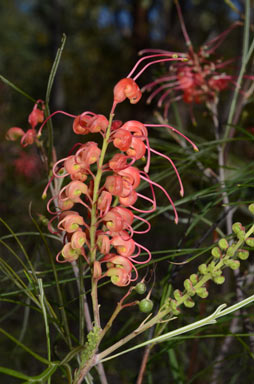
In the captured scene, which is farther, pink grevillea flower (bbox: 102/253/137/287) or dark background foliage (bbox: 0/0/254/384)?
dark background foliage (bbox: 0/0/254/384)

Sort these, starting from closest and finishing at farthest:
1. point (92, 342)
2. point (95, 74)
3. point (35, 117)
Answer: point (92, 342) < point (35, 117) < point (95, 74)

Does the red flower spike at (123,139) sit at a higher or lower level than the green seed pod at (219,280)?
higher

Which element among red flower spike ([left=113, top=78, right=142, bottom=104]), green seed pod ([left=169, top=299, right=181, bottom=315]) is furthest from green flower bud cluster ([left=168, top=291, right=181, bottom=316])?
red flower spike ([left=113, top=78, right=142, bottom=104])

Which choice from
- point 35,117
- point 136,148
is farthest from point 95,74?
point 136,148

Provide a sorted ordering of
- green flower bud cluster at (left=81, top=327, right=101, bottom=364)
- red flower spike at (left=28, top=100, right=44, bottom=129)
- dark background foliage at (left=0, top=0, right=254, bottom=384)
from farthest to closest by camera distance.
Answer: dark background foliage at (left=0, top=0, right=254, bottom=384) < red flower spike at (left=28, top=100, right=44, bottom=129) < green flower bud cluster at (left=81, top=327, right=101, bottom=364)

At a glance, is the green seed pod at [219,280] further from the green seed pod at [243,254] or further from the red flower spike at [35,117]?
the red flower spike at [35,117]

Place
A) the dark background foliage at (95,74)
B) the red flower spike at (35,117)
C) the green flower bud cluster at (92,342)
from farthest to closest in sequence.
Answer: the dark background foliage at (95,74), the red flower spike at (35,117), the green flower bud cluster at (92,342)

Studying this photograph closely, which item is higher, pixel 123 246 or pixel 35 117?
pixel 35 117

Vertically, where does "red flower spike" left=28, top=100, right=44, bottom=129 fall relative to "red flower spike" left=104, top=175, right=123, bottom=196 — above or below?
above

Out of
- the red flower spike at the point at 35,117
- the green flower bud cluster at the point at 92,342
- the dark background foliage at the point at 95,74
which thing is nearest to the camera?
the green flower bud cluster at the point at 92,342

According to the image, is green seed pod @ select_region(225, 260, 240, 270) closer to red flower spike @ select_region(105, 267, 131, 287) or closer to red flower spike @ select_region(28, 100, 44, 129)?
red flower spike @ select_region(105, 267, 131, 287)

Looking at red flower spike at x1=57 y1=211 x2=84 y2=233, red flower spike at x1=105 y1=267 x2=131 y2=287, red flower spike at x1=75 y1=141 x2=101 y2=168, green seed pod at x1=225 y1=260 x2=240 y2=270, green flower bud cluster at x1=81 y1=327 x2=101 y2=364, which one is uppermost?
red flower spike at x1=75 y1=141 x2=101 y2=168

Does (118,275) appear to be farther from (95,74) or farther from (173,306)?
(95,74)

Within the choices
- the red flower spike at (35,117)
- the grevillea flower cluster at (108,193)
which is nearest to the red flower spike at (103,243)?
the grevillea flower cluster at (108,193)
